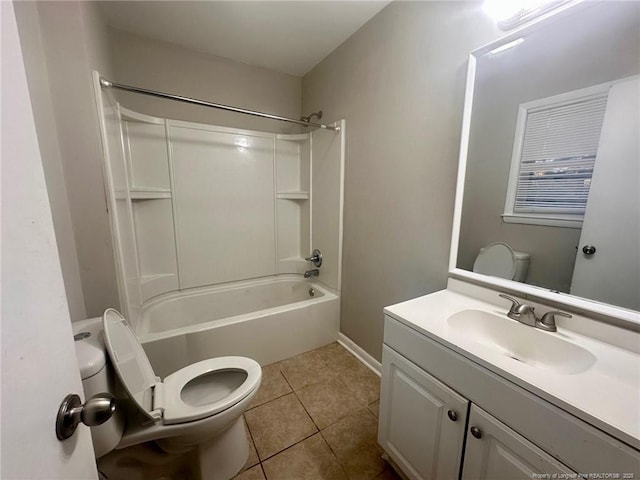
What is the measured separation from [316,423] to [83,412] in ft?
4.31

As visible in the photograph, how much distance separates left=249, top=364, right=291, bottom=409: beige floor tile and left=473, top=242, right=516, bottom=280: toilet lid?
141cm

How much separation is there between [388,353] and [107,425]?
1053mm

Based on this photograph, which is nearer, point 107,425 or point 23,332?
point 23,332

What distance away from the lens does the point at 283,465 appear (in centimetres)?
121

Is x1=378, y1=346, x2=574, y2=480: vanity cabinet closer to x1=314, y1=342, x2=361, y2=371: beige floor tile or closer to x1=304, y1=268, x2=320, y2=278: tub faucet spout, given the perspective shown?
x1=314, y1=342, x2=361, y2=371: beige floor tile

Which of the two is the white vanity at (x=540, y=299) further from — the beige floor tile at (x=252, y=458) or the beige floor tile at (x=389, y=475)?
the beige floor tile at (x=252, y=458)

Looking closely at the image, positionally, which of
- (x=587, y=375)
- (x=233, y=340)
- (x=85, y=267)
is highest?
(x=85, y=267)

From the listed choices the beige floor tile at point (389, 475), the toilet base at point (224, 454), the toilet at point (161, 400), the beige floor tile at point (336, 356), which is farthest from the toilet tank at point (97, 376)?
A: the beige floor tile at point (336, 356)

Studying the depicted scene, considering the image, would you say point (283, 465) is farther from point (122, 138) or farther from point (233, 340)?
point (122, 138)

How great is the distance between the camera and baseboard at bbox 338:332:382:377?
6.08 feet

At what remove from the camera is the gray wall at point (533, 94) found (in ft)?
2.80

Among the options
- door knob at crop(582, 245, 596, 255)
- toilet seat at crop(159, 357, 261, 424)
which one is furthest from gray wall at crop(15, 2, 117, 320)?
door knob at crop(582, 245, 596, 255)

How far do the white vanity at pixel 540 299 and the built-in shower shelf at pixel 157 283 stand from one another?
1.90m

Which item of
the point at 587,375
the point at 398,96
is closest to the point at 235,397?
the point at 587,375
